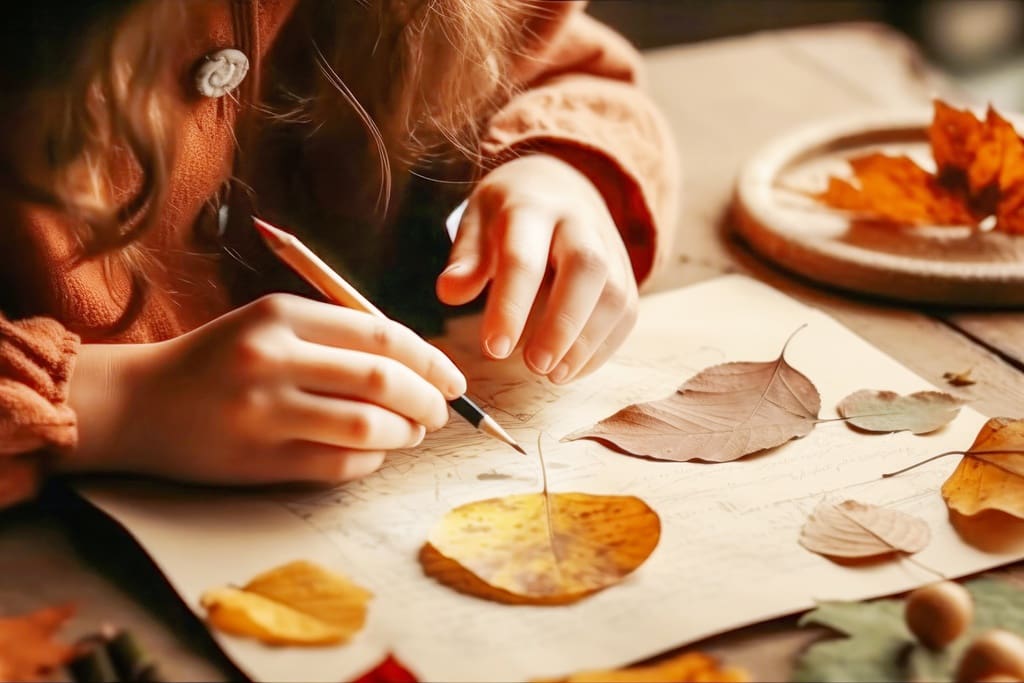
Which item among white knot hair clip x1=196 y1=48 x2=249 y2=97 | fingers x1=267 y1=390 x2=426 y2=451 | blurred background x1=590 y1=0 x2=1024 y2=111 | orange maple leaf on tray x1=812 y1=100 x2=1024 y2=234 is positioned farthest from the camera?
blurred background x1=590 y1=0 x2=1024 y2=111

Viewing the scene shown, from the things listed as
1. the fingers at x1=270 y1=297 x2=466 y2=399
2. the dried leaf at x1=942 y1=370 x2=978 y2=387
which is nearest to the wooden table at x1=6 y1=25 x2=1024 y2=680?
the dried leaf at x1=942 y1=370 x2=978 y2=387

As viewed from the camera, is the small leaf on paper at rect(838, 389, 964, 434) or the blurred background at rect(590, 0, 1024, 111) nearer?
the small leaf on paper at rect(838, 389, 964, 434)

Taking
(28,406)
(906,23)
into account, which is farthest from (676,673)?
(906,23)

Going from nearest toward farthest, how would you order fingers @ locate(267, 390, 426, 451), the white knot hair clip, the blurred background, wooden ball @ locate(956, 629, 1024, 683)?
1. wooden ball @ locate(956, 629, 1024, 683)
2. fingers @ locate(267, 390, 426, 451)
3. the white knot hair clip
4. the blurred background

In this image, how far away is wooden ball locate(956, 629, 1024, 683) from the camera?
0.36m

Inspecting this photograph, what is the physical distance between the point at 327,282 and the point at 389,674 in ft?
0.64

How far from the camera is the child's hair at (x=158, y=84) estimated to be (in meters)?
0.46

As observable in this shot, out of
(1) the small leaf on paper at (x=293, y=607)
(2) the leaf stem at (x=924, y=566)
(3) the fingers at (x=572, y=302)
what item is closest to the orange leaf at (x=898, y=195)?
(3) the fingers at (x=572, y=302)

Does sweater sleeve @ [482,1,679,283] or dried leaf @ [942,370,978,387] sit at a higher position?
sweater sleeve @ [482,1,679,283]

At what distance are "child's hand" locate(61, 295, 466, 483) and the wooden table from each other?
0.04 metres

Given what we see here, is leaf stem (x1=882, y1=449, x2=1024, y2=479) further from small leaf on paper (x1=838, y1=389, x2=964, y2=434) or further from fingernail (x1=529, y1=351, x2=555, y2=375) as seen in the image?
fingernail (x1=529, y1=351, x2=555, y2=375)

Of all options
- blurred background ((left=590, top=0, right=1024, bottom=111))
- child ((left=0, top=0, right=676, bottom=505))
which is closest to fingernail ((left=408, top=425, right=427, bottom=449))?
child ((left=0, top=0, right=676, bottom=505))

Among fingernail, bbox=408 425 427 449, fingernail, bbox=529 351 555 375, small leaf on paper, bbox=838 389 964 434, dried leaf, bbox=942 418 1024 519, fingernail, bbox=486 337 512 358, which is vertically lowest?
small leaf on paper, bbox=838 389 964 434

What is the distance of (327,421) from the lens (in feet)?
1.53
